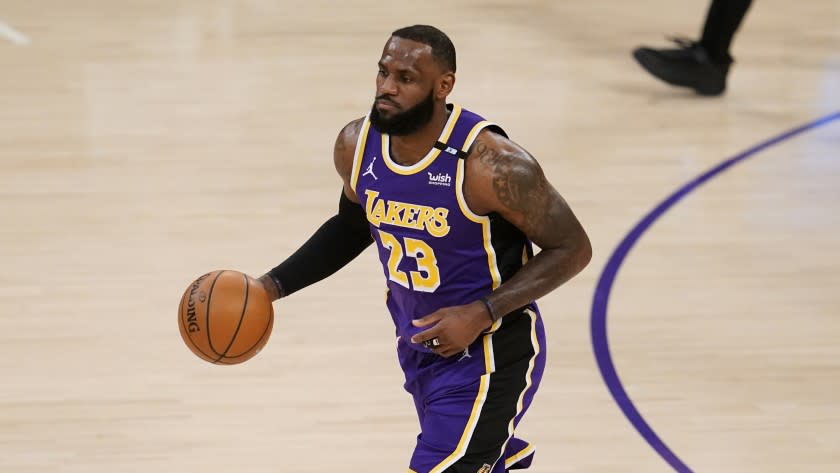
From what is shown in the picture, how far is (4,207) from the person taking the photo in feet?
23.1

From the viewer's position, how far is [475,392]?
372 cm

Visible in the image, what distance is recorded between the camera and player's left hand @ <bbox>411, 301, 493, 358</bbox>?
353 cm

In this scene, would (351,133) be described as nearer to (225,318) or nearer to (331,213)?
(225,318)

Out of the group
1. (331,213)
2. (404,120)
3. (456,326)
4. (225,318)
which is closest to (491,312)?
(456,326)

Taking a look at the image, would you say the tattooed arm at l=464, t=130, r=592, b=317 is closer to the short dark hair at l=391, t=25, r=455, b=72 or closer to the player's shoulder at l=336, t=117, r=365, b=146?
the short dark hair at l=391, t=25, r=455, b=72

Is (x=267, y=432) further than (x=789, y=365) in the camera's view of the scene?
No

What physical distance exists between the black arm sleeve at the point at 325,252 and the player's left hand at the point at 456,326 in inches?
20.1

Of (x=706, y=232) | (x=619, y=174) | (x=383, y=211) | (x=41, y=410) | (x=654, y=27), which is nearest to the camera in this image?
(x=383, y=211)

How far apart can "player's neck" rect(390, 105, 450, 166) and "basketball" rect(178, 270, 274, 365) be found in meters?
0.66

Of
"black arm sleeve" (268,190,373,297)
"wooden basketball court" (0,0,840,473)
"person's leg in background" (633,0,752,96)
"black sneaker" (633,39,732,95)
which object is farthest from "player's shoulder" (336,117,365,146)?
"black sneaker" (633,39,732,95)

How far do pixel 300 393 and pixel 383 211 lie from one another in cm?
187

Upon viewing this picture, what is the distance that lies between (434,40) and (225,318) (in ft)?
3.46

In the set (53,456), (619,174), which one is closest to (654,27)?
(619,174)

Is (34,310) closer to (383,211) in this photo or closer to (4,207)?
(4,207)
